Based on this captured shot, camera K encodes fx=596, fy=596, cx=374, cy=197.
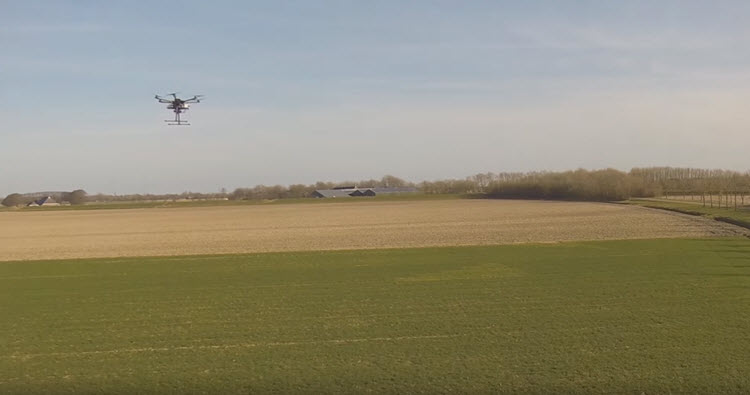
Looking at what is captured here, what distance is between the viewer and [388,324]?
13203 millimetres

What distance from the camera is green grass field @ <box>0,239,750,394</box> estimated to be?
371 inches

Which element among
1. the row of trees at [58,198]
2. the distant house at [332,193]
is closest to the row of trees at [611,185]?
the distant house at [332,193]

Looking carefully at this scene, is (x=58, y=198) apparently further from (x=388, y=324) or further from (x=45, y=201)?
(x=388, y=324)

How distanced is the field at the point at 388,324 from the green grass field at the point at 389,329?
0.05m

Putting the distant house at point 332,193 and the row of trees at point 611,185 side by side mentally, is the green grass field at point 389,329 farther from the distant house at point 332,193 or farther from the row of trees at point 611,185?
the distant house at point 332,193

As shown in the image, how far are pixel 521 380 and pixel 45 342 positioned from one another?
942cm

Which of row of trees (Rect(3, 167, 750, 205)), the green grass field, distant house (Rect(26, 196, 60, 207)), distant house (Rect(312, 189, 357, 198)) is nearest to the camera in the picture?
the green grass field

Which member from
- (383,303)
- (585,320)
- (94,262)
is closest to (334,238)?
(94,262)

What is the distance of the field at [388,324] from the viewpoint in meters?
9.45

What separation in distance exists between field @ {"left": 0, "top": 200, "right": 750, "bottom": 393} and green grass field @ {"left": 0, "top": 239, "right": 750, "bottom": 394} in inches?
1.9

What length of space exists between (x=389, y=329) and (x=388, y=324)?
19.1 inches

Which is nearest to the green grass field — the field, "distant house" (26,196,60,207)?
the field

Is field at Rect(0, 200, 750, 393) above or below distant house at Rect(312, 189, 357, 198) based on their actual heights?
below

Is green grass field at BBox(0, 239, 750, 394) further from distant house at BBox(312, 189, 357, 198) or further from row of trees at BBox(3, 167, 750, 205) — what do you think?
distant house at BBox(312, 189, 357, 198)
